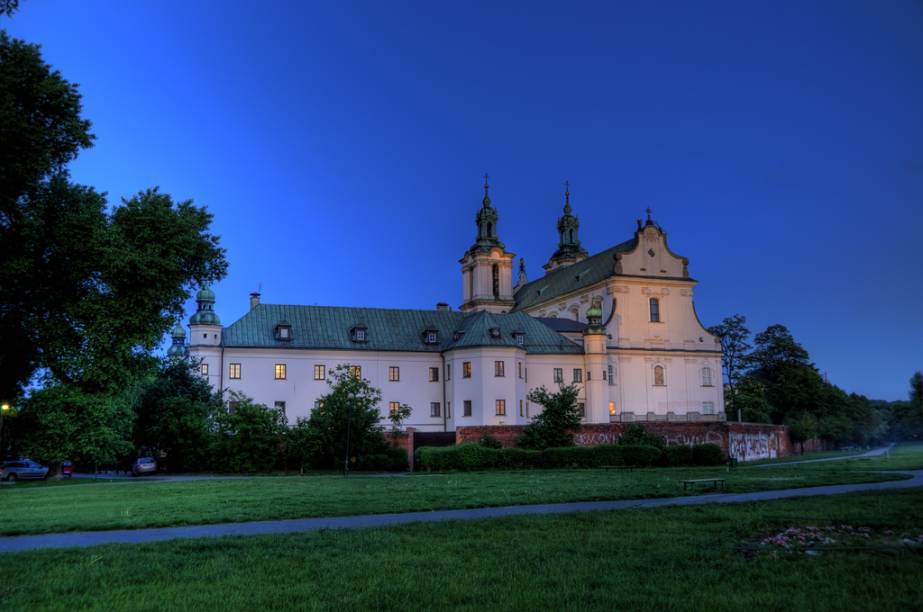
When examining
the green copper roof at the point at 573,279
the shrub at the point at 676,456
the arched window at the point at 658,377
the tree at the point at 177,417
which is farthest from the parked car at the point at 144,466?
the arched window at the point at 658,377

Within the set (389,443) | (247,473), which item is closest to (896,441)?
(389,443)

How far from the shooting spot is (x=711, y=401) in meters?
69.8

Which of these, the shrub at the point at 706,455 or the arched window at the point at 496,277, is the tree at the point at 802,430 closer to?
the shrub at the point at 706,455

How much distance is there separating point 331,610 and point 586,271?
226 ft

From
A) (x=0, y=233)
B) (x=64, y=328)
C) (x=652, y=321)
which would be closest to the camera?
(x=0, y=233)


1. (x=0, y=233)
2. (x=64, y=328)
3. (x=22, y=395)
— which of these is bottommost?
(x=22, y=395)

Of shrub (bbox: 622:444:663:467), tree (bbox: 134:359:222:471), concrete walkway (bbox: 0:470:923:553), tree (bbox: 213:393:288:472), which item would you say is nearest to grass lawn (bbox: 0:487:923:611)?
concrete walkway (bbox: 0:470:923:553)

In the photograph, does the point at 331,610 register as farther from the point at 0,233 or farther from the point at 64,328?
the point at 64,328

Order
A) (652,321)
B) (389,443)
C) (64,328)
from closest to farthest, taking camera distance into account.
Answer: (64,328)
(389,443)
(652,321)

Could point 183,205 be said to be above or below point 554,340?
above

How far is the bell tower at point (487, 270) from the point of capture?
79375mm

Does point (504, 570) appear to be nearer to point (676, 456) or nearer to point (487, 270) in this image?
point (676, 456)

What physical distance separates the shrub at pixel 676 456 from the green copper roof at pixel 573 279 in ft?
82.2

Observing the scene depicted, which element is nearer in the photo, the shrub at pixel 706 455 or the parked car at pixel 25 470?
the shrub at pixel 706 455
